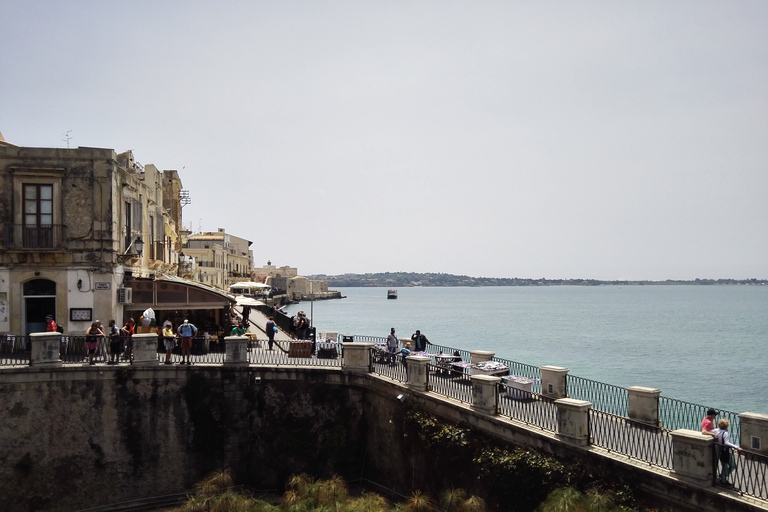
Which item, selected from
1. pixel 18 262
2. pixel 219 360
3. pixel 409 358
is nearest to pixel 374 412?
pixel 409 358

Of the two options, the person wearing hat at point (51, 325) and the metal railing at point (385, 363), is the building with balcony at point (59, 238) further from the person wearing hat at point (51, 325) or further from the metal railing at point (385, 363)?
the metal railing at point (385, 363)

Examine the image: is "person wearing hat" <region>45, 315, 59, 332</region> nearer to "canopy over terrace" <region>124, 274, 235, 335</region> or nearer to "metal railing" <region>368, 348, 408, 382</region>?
"canopy over terrace" <region>124, 274, 235, 335</region>

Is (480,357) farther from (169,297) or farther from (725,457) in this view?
(169,297)

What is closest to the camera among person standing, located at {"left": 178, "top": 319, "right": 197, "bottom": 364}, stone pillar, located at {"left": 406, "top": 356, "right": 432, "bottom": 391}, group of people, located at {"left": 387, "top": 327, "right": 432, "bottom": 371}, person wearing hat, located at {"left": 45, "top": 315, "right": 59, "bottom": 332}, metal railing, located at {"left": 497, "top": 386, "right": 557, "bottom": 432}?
metal railing, located at {"left": 497, "top": 386, "right": 557, "bottom": 432}

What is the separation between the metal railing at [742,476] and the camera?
32.9ft

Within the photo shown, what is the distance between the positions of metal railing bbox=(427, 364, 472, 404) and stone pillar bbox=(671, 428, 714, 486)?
18.0 feet

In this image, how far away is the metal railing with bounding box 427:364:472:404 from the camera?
1584 centimetres

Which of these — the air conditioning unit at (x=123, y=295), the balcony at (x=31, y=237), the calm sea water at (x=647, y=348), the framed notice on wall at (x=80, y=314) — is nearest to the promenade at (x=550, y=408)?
the framed notice on wall at (x=80, y=314)

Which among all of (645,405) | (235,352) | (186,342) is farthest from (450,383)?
(186,342)

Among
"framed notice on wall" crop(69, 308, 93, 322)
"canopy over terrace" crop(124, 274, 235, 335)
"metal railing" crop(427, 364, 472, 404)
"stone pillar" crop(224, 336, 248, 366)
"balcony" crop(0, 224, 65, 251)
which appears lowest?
"metal railing" crop(427, 364, 472, 404)

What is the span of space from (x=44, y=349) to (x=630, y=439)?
15.8 m

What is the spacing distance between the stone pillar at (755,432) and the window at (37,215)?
2021 centimetres

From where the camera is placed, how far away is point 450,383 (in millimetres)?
16484

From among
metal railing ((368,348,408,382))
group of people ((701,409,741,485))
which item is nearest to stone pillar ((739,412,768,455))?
group of people ((701,409,741,485))
